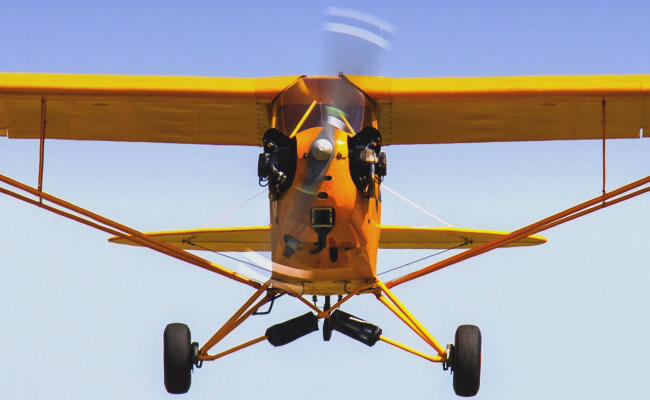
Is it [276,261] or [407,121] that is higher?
[407,121]

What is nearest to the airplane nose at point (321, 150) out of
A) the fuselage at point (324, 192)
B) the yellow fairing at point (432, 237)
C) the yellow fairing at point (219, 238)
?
the fuselage at point (324, 192)

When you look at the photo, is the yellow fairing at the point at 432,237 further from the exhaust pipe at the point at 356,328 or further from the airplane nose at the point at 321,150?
the airplane nose at the point at 321,150

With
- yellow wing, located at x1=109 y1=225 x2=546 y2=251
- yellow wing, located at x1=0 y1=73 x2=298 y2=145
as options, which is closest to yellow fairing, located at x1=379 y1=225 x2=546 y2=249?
yellow wing, located at x1=109 y1=225 x2=546 y2=251

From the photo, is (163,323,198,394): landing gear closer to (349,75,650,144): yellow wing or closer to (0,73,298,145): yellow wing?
(0,73,298,145): yellow wing

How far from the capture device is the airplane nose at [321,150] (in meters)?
12.9

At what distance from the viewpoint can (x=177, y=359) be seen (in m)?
14.9

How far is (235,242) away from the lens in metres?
16.7

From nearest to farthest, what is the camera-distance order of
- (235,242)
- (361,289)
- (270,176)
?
(270,176), (361,289), (235,242)

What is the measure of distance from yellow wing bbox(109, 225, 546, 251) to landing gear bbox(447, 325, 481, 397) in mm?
1996

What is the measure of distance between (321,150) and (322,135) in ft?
0.74

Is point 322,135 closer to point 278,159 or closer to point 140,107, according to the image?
point 278,159

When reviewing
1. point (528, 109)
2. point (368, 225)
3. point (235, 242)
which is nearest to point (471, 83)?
point (528, 109)

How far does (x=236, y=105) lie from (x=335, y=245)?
102 inches

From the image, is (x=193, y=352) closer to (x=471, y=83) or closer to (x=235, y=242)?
(x=235, y=242)
